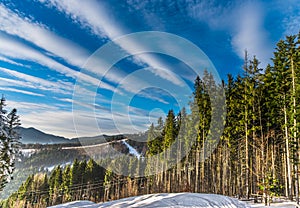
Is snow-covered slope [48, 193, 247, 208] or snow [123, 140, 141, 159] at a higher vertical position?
snow [123, 140, 141, 159]

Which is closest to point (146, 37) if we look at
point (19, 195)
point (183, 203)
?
point (183, 203)

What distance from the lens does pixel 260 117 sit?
18.0 metres

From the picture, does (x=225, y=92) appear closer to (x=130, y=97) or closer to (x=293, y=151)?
(x=293, y=151)

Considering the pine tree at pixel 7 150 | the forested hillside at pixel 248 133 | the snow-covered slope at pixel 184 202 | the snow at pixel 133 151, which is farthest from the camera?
the snow at pixel 133 151

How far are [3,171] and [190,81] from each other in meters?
17.6

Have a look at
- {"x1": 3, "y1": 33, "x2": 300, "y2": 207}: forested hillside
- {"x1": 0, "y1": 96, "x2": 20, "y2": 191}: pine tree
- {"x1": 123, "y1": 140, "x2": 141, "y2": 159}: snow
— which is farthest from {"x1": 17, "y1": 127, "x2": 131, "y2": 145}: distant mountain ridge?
{"x1": 123, "y1": 140, "x2": 141, "y2": 159}: snow

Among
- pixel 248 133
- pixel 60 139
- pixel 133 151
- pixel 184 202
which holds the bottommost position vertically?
pixel 184 202

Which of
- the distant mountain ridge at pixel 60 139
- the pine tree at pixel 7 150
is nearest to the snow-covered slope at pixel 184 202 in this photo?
the distant mountain ridge at pixel 60 139

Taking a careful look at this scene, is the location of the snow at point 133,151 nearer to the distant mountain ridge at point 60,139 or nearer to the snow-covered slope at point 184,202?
the distant mountain ridge at point 60,139

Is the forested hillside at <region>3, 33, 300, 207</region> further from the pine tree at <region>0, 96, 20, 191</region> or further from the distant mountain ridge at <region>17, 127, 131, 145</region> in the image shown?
the pine tree at <region>0, 96, 20, 191</region>

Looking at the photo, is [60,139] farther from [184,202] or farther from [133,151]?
[184,202]

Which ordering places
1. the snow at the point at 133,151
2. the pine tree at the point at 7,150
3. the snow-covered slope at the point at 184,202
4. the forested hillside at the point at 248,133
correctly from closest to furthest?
1. the snow-covered slope at the point at 184,202
2. the pine tree at the point at 7,150
3. the forested hillside at the point at 248,133
4. the snow at the point at 133,151

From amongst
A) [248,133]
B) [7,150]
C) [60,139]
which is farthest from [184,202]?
[60,139]

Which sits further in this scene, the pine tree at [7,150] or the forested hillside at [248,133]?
the forested hillside at [248,133]
